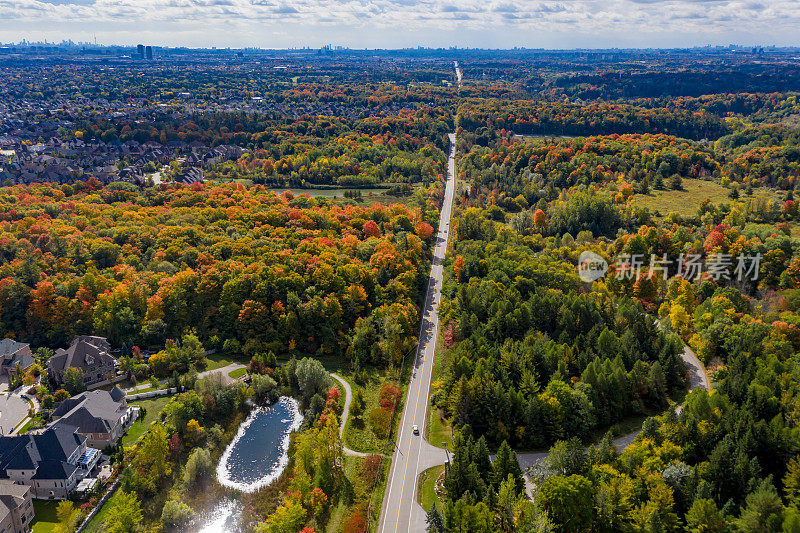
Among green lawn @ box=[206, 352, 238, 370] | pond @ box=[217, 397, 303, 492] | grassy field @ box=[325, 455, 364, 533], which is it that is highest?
grassy field @ box=[325, 455, 364, 533]

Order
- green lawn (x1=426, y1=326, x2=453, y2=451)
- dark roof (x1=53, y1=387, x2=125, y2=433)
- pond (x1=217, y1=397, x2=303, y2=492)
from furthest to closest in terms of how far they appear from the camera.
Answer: green lawn (x1=426, y1=326, x2=453, y2=451)
dark roof (x1=53, y1=387, x2=125, y2=433)
pond (x1=217, y1=397, x2=303, y2=492)

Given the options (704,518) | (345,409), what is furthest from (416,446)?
(704,518)

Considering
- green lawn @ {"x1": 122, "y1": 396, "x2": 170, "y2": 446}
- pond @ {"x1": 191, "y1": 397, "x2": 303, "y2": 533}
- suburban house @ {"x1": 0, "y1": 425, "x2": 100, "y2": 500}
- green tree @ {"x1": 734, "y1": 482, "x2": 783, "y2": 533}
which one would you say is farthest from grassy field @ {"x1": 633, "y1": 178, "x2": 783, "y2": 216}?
suburban house @ {"x1": 0, "y1": 425, "x2": 100, "y2": 500}

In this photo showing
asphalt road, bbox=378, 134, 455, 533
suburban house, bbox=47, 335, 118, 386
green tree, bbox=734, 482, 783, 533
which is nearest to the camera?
green tree, bbox=734, 482, 783, 533

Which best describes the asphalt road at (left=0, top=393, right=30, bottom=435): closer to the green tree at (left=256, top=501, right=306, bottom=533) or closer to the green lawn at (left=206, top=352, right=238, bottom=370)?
the green lawn at (left=206, top=352, right=238, bottom=370)

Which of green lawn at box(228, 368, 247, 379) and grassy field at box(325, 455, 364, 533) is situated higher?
grassy field at box(325, 455, 364, 533)

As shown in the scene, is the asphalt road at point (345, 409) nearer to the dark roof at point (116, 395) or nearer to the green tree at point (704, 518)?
the dark roof at point (116, 395)

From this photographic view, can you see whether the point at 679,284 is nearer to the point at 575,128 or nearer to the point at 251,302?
the point at 251,302

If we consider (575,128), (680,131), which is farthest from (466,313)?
(680,131)
